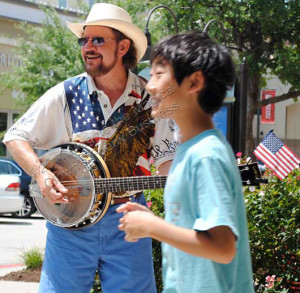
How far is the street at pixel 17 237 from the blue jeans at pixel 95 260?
19.1ft

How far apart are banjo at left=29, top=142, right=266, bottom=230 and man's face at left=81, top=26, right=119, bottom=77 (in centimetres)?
47

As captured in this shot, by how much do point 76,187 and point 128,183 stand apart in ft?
1.10

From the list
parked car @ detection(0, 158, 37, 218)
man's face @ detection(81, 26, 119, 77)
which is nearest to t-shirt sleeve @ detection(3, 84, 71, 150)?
man's face @ detection(81, 26, 119, 77)

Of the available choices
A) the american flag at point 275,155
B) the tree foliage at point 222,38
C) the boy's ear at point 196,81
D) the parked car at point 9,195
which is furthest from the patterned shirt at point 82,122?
the tree foliage at point 222,38

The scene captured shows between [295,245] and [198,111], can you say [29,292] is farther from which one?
[198,111]

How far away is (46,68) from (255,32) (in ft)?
24.6

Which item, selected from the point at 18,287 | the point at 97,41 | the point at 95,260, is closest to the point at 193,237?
the point at 95,260

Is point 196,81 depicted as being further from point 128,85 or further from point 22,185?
point 22,185

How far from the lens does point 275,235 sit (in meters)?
5.61

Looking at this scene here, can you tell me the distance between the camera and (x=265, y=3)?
19578mm

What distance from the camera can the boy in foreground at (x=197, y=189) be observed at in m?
2.10

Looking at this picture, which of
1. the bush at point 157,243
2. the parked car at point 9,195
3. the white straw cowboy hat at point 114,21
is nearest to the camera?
the white straw cowboy hat at point 114,21

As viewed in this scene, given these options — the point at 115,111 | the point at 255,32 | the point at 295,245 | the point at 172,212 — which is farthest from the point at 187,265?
the point at 255,32

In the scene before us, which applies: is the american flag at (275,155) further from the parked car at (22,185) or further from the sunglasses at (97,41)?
the parked car at (22,185)
